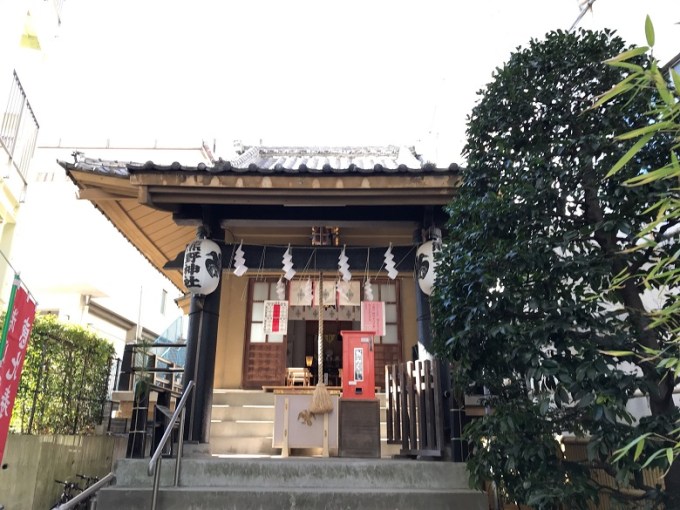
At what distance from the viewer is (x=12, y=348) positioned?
5.46 metres

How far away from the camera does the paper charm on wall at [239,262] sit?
740cm

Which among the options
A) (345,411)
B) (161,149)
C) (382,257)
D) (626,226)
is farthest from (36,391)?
(161,149)

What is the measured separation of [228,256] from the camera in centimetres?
756

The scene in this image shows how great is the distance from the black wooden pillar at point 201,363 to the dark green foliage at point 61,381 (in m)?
2.16

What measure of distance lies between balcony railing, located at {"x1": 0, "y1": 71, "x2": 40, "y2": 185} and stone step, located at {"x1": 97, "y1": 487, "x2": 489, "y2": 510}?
9.28 m

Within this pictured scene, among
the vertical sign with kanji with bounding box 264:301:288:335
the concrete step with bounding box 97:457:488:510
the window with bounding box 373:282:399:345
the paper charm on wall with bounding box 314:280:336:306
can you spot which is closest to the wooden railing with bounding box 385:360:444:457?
the concrete step with bounding box 97:457:488:510

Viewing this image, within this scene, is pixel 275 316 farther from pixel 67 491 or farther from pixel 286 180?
pixel 67 491

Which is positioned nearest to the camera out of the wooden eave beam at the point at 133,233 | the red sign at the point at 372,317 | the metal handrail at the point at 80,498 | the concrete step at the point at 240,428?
the metal handrail at the point at 80,498

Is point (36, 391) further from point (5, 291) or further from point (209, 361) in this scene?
point (5, 291)

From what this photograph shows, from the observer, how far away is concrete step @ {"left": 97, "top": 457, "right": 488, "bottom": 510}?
4.89 metres

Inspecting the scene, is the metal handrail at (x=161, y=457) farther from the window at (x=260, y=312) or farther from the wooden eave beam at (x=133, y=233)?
the window at (x=260, y=312)

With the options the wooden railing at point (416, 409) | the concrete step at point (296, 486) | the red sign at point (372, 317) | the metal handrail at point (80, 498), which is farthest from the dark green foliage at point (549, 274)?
the red sign at point (372, 317)

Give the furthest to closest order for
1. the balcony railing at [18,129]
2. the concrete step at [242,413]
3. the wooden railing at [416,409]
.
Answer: the balcony railing at [18,129] < the concrete step at [242,413] < the wooden railing at [416,409]

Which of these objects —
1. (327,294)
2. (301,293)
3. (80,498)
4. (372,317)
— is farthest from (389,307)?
(80,498)
